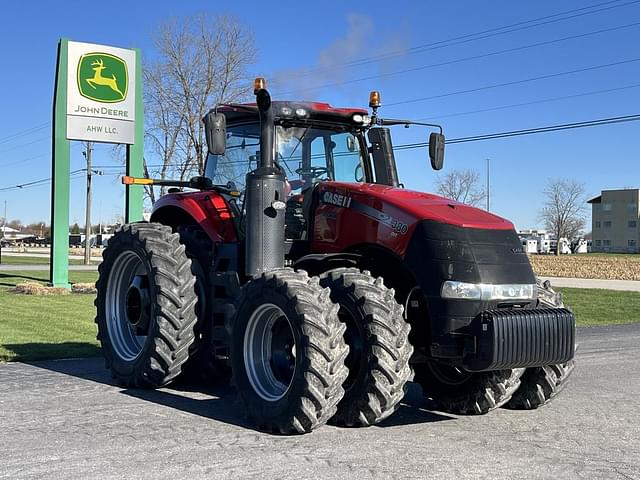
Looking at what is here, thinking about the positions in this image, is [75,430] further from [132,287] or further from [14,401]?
[132,287]

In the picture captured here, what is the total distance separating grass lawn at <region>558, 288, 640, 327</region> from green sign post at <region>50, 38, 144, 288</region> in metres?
11.8

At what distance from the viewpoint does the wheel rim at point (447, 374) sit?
6.70 meters

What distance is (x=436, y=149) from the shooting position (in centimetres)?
772

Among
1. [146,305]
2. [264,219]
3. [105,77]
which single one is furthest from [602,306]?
[264,219]

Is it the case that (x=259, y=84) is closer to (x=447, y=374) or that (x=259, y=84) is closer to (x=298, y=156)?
(x=298, y=156)

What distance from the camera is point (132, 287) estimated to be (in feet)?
26.0

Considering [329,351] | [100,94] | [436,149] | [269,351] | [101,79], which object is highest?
[101,79]

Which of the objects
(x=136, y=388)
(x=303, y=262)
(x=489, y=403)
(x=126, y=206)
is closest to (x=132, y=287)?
(x=136, y=388)

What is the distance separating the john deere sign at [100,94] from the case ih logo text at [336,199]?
15290 mm

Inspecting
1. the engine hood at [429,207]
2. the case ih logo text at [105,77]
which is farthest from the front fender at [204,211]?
the case ih logo text at [105,77]

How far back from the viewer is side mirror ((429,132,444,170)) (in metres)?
7.70

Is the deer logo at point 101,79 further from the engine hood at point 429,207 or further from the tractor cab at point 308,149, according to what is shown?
the engine hood at point 429,207

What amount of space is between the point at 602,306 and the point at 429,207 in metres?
16.4

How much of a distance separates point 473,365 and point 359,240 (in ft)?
4.90
